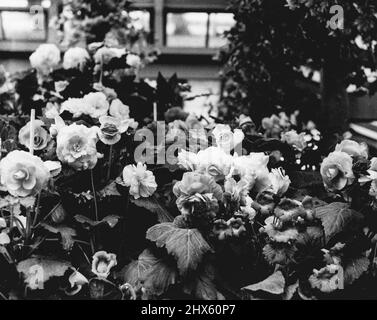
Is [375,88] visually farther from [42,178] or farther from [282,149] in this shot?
[42,178]

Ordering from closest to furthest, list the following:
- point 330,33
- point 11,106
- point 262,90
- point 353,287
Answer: point 353,287
point 330,33
point 11,106
point 262,90

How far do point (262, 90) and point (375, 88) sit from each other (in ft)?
2.47

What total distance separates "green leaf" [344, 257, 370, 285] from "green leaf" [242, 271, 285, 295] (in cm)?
20

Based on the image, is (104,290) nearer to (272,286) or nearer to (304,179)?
(272,286)

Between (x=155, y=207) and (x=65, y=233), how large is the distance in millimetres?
279

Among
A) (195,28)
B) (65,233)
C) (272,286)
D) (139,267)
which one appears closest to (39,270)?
(65,233)

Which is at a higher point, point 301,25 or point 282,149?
point 301,25

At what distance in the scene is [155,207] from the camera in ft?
5.04

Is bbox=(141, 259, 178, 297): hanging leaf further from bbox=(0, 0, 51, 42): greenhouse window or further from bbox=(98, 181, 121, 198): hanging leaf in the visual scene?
bbox=(0, 0, 51, 42): greenhouse window

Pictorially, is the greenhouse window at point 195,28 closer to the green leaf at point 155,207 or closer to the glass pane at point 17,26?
the glass pane at point 17,26

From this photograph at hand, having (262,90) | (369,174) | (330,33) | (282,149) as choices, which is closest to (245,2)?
(262,90)

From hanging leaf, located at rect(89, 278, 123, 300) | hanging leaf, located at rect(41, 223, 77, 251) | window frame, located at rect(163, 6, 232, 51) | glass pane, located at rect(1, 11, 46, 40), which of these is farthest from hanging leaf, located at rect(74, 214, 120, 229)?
glass pane, located at rect(1, 11, 46, 40)

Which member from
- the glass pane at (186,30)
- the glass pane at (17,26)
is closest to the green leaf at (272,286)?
the glass pane at (186,30)

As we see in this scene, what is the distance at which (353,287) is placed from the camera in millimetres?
1434
